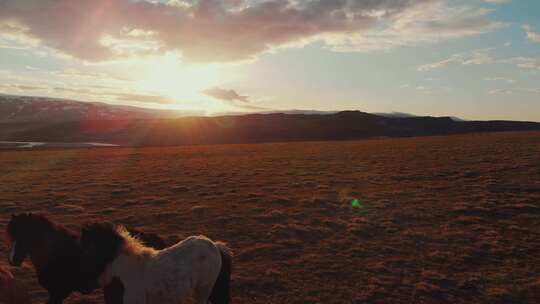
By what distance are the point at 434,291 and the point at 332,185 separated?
16.8 m

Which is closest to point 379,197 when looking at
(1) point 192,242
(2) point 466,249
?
(2) point 466,249

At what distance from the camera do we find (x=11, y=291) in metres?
6.91

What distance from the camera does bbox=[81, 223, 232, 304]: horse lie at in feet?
20.1

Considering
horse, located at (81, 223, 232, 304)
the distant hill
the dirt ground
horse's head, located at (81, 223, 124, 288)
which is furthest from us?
the distant hill

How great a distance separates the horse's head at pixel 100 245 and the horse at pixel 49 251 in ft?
3.25

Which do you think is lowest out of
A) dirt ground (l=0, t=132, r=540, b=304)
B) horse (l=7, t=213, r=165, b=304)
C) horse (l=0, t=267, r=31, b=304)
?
→ dirt ground (l=0, t=132, r=540, b=304)

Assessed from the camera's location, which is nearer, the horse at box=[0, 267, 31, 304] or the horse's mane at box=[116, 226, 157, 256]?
the horse's mane at box=[116, 226, 157, 256]

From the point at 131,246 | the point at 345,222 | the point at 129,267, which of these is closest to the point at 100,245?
the point at 131,246

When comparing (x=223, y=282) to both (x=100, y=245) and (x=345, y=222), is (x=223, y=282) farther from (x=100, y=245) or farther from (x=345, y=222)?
(x=345, y=222)

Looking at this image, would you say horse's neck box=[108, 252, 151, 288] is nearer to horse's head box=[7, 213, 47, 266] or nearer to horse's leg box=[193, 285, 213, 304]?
horse's leg box=[193, 285, 213, 304]

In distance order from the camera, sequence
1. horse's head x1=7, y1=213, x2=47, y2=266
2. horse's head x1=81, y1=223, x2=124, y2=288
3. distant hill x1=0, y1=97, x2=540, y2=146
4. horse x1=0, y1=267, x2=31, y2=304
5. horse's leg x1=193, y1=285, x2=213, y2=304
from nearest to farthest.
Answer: horse's head x1=81, y1=223, x2=124, y2=288 → horse's leg x1=193, y1=285, x2=213, y2=304 → horse x1=0, y1=267, x2=31, y2=304 → horse's head x1=7, y1=213, x2=47, y2=266 → distant hill x1=0, y1=97, x2=540, y2=146

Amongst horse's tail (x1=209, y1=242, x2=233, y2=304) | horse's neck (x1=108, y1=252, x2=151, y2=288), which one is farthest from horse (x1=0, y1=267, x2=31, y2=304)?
horse's tail (x1=209, y1=242, x2=233, y2=304)

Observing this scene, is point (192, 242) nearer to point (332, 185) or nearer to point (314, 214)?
point (314, 214)

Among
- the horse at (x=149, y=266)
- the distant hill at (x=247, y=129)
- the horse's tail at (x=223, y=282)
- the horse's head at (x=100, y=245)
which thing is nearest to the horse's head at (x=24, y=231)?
the horse at (x=149, y=266)
